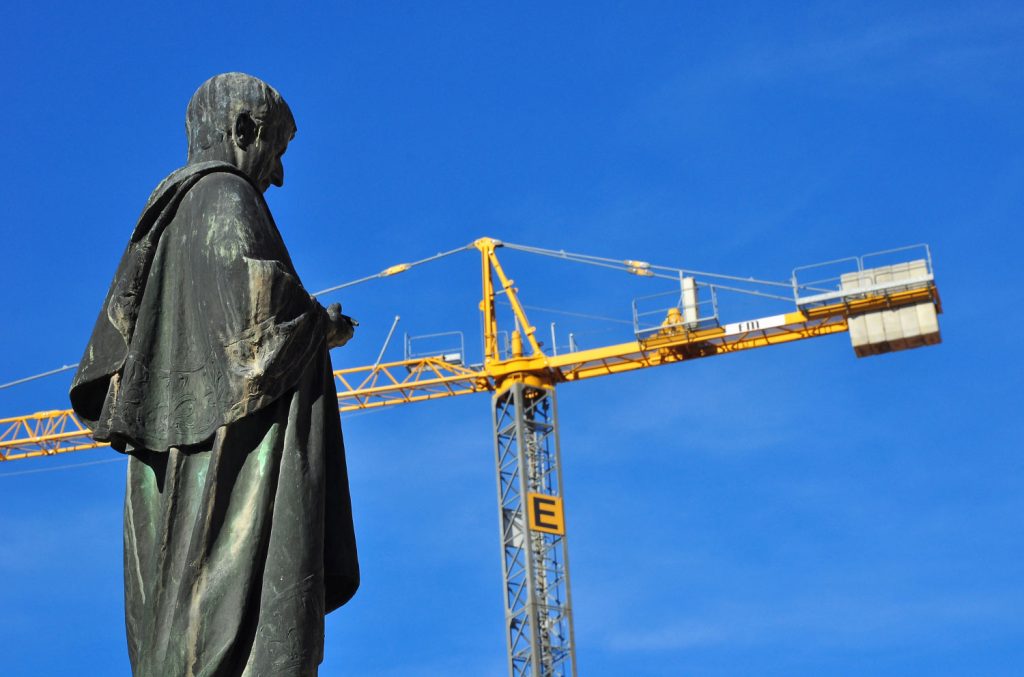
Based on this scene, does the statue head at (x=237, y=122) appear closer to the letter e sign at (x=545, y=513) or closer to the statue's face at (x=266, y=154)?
the statue's face at (x=266, y=154)

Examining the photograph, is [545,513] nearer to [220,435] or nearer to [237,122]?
[237,122]

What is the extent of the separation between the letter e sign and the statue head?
234 ft

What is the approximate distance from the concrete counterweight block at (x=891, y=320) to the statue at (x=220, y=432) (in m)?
67.1

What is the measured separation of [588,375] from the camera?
78.6 metres

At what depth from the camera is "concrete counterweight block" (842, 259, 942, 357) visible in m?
72.1

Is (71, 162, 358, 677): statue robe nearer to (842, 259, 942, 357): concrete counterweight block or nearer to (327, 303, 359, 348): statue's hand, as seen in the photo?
(327, 303, 359, 348): statue's hand

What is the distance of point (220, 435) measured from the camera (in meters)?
6.19

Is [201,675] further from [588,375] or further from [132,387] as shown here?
[588,375]

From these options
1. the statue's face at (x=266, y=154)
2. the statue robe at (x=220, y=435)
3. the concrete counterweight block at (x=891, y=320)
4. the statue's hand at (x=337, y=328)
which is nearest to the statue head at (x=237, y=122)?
the statue's face at (x=266, y=154)

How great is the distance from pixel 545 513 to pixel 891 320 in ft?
54.4

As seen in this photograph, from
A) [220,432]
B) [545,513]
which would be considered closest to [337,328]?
[220,432]

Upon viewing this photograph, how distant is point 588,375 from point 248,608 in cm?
7260

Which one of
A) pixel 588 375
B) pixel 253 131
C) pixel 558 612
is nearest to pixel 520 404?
pixel 588 375

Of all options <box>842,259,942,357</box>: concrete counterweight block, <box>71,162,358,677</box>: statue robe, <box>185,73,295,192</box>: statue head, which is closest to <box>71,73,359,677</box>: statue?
<box>71,162,358,677</box>: statue robe
